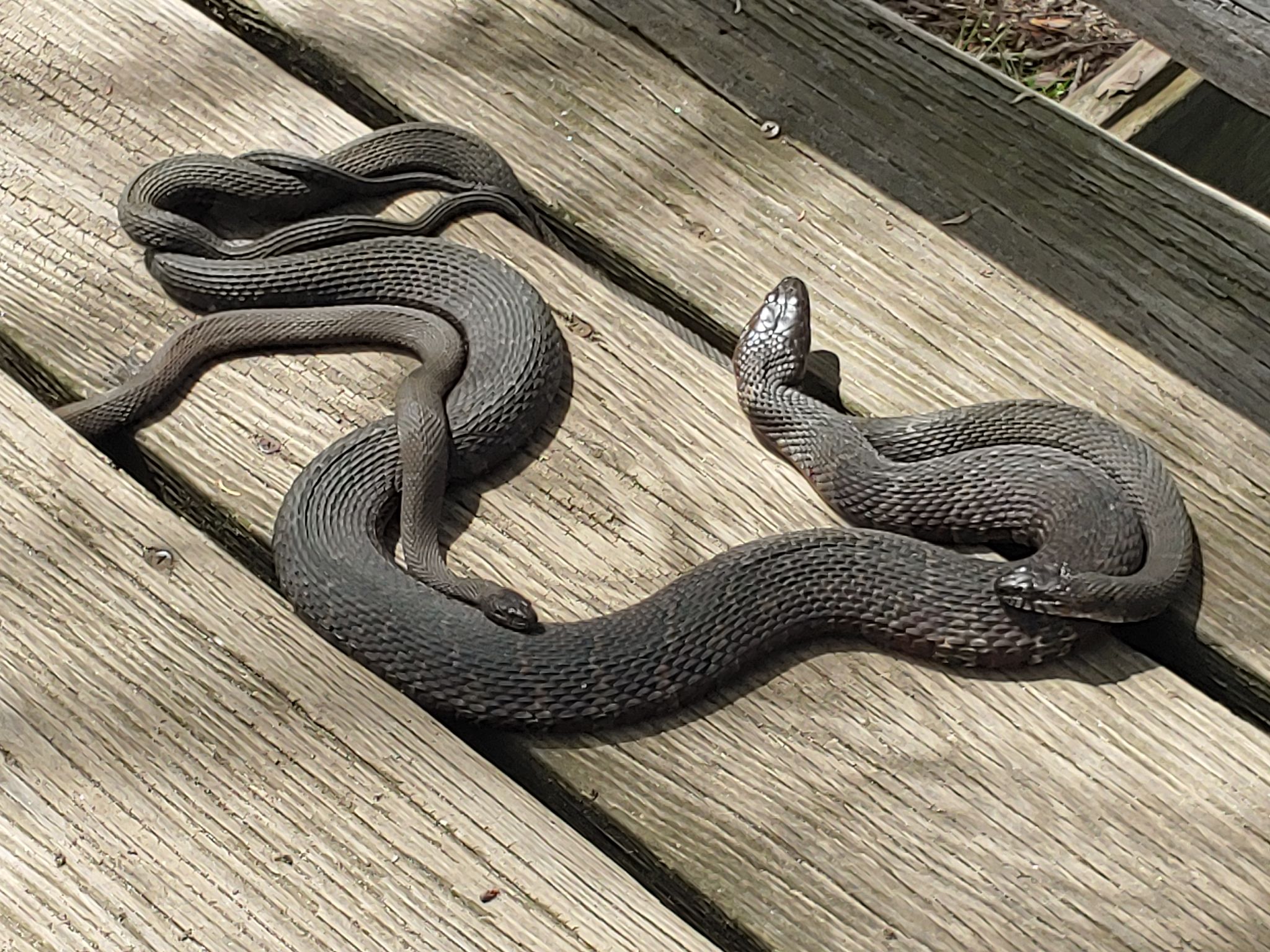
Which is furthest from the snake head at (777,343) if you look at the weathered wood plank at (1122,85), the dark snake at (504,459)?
the weathered wood plank at (1122,85)

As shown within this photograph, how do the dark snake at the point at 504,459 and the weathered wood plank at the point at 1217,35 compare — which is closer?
the weathered wood plank at the point at 1217,35

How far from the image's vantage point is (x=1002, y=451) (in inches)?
96.6

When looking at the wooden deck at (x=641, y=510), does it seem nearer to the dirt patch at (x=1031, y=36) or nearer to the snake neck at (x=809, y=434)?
the snake neck at (x=809, y=434)

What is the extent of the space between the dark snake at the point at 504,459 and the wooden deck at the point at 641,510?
0.22 ft

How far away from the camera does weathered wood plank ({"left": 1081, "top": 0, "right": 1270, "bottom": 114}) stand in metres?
2.02

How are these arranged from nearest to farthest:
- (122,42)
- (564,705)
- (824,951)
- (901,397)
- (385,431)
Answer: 1. (824,951)
2. (564,705)
3. (385,431)
4. (901,397)
5. (122,42)

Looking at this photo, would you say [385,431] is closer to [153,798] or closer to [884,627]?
[153,798]

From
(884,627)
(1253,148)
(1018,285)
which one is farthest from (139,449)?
(1253,148)

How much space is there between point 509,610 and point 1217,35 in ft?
4.77

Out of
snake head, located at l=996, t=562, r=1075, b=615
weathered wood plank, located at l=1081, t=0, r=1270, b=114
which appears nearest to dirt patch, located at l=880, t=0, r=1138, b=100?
weathered wood plank, located at l=1081, t=0, r=1270, b=114

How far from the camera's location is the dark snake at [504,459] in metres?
2.18

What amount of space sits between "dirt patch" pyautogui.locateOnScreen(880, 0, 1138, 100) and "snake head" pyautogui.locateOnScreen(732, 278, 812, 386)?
6.16 ft

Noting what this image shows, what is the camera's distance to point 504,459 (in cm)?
249

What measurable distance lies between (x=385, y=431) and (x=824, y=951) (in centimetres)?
118
